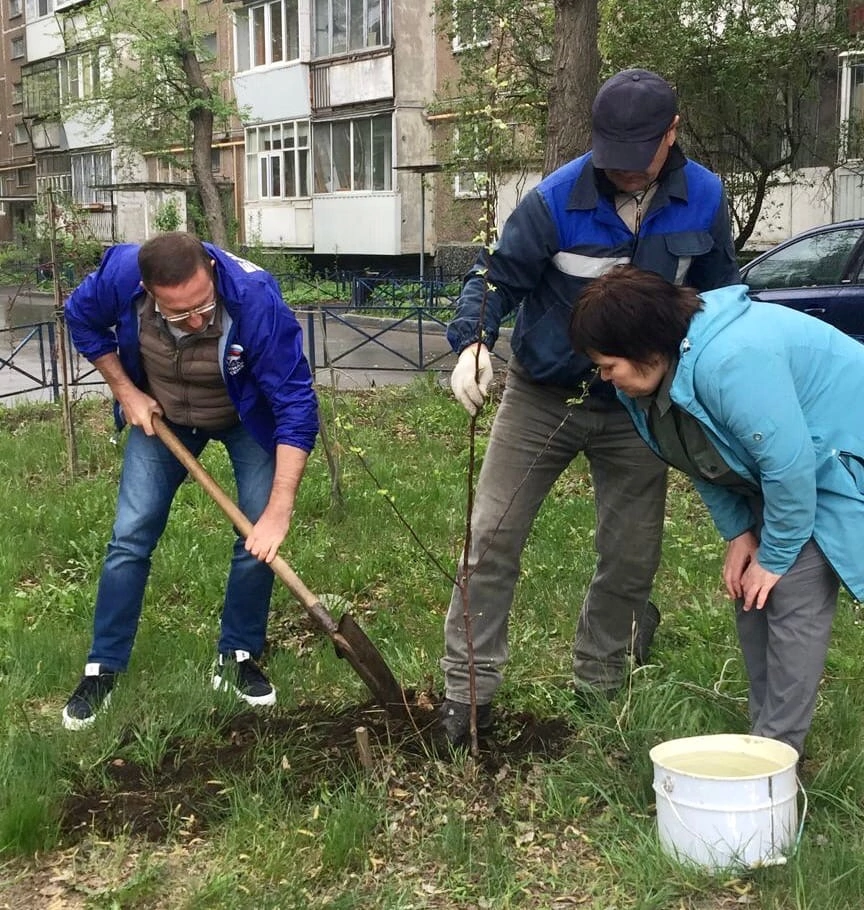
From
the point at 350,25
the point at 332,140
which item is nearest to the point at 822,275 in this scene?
the point at 332,140

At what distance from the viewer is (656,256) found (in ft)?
9.98

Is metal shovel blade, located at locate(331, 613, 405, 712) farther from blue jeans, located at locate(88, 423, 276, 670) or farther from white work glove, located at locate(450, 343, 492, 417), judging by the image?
white work glove, located at locate(450, 343, 492, 417)

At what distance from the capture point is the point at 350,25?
2588cm

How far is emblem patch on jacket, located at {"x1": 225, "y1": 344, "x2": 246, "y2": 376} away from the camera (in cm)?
334

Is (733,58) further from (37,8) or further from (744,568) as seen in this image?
(37,8)

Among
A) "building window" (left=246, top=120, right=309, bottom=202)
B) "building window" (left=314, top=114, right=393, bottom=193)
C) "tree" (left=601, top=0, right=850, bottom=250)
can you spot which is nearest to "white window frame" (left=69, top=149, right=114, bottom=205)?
"building window" (left=246, top=120, right=309, bottom=202)

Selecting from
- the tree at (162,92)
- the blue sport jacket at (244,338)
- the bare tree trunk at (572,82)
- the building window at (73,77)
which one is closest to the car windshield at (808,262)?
the bare tree trunk at (572,82)

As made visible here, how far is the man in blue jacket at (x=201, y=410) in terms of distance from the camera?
3.29m

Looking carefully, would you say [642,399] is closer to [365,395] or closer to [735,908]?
[735,908]

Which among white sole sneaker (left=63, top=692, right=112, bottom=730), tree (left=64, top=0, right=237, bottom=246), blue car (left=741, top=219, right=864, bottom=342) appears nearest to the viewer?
white sole sneaker (left=63, top=692, right=112, bottom=730)

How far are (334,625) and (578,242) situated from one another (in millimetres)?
1321

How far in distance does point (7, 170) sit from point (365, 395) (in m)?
41.3

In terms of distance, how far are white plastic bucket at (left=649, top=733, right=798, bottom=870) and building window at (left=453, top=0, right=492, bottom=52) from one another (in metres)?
15.1

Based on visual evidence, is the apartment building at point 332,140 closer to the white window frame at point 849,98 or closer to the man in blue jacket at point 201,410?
the white window frame at point 849,98
